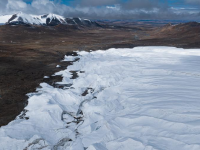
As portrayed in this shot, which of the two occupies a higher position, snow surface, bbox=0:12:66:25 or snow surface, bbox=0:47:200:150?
snow surface, bbox=0:12:66:25

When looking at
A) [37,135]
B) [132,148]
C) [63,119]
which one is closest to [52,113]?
[63,119]

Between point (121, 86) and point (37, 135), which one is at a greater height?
point (121, 86)

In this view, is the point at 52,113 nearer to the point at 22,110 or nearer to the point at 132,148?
the point at 22,110

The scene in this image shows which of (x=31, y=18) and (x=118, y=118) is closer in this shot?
(x=118, y=118)

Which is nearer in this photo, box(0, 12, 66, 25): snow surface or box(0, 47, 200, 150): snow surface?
box(0, 47, 200, 150): snow surface

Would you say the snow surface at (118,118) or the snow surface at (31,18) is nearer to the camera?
the snow surface at (118,118)

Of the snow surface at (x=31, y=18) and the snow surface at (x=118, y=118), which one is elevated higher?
the snow surface at (x=31, y=18)

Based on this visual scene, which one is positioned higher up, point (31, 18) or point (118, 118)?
point (31, 18)

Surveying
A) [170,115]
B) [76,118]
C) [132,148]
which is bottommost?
[76,118]
